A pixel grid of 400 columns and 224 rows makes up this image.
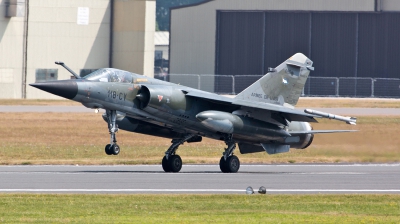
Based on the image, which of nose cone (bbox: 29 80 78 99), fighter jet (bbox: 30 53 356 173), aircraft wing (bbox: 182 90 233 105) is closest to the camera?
nose cone (bbox: 29 80 78 99)

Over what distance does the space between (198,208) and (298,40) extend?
4663 centimetres

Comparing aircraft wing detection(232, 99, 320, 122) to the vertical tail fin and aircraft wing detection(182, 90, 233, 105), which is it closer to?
aircraft wing detection(182, 90, 233, 105)

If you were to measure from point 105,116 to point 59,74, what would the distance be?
32.9m

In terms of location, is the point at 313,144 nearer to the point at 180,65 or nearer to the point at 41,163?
the point at 41,163

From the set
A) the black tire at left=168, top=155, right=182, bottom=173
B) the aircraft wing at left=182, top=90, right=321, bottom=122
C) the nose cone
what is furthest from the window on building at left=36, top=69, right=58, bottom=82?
the nose cone

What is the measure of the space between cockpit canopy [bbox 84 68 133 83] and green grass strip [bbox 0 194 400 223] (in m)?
5.59

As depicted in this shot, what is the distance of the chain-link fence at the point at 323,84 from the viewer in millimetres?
57812

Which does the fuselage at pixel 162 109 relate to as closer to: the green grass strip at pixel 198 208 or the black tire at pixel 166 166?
the black tire at pixel 166 166

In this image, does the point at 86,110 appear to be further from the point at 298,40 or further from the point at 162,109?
the point at 162,109

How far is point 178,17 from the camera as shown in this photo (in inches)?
2458

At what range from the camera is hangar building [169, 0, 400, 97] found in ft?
192

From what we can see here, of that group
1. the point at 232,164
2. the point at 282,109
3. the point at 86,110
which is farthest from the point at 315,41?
the point at 232,164

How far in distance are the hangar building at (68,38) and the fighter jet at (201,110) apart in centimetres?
3033

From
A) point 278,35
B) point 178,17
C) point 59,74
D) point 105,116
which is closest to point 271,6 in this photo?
point 278,35
